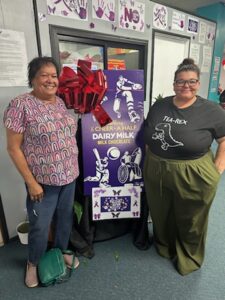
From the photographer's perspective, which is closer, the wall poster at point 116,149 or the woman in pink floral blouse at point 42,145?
the woman in pink floral blouse at point 42,145

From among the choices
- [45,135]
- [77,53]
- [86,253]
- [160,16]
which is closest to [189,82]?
[45,135]

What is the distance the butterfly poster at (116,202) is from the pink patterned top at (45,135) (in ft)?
1.30

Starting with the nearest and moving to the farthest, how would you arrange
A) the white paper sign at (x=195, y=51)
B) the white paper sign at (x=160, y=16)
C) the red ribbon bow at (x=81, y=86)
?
1. the red ribbon bow at (x=81, y=86)
2. the white paper sign at (x=160, y=16)
3. the white paper sign at (x=195, y=51)

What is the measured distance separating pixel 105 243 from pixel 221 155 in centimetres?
117

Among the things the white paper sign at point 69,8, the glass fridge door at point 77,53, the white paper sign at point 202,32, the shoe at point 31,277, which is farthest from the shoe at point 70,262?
the white paper sign at point 202,32

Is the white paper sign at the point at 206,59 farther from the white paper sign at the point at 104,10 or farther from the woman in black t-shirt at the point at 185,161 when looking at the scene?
the woman in black t-shirt at the point at 185,161

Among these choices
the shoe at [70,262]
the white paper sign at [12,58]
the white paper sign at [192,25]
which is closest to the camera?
the white paper sign at [12,58]

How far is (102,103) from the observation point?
1.49m

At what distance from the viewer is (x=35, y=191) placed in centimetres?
123

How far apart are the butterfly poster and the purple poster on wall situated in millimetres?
53

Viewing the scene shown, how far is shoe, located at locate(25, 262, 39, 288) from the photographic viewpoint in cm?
145

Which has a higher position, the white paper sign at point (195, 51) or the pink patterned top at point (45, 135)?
the white paper sign at point (195, 51)

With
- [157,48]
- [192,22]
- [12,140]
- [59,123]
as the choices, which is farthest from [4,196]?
[192,22]

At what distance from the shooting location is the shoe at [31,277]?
145cm
